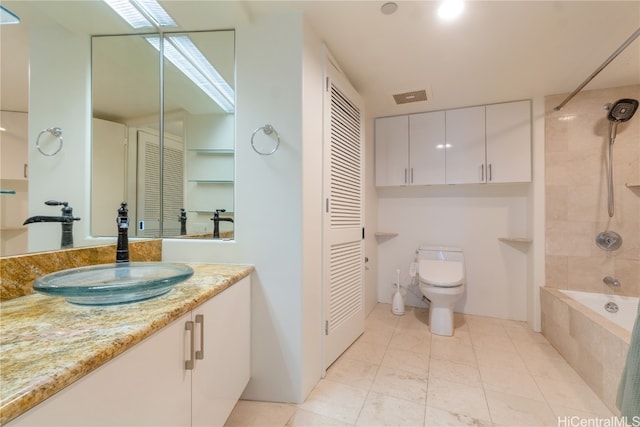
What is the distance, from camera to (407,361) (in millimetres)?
1967

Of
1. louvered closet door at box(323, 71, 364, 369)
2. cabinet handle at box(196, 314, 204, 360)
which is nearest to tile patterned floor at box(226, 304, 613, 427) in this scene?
louvered closet door at box(323, 71, 364, 369)

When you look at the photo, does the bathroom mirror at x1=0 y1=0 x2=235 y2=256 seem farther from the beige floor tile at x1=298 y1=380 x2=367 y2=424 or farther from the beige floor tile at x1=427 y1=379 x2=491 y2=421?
the beige floor tile at x1=427 y1=379 x2=491 y2=421

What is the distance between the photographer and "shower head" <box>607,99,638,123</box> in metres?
2.15

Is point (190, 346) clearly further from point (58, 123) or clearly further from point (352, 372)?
point (352, 372)

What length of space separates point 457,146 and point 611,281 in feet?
5.50

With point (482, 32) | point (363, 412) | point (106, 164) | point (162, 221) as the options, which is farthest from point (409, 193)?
point (106, 164)

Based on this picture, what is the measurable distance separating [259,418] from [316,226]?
3.43ft

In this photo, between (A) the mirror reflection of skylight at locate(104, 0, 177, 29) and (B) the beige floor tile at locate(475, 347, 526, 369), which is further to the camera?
(B) the beige floor tile at locate(475, 347, 526, 369)

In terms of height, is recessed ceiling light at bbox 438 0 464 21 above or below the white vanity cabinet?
above

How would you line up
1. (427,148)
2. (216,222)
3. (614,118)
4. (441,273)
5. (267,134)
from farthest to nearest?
(427,148) < (441,273) < (614,118) < (216,222) < (267,134)

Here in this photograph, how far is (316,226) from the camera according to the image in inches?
65.2

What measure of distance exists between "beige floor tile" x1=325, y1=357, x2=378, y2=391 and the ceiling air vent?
2.25 m

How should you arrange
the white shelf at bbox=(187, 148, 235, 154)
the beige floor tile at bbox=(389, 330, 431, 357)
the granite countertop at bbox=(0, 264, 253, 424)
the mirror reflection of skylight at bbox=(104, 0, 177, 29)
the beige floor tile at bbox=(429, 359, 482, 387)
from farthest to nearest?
the beige floor tile at bbox=(389, 330, 431, 357) → the beige floor tile at bbox=(429, 359, 482, 387) → the white shelf at bbox=(187, 148, 235, 154) → the mirror reflection of skylight at bbox=(104, 0, 177, 29) → the granite countertop at bbox=(0, 264, 253, 424)

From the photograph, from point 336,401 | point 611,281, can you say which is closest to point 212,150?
point 336,401
